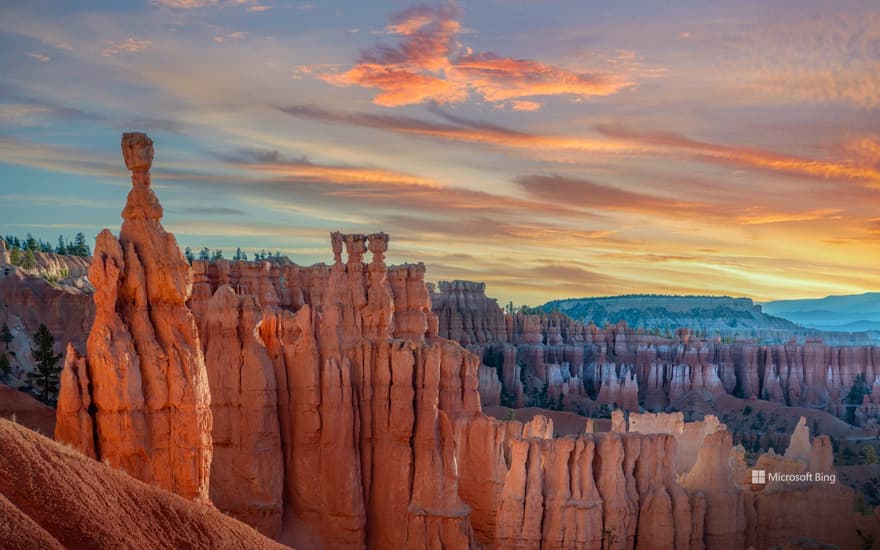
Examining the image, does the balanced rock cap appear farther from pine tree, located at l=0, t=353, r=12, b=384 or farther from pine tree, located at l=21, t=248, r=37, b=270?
pine tree, located at l=21, t=248, r=37, b=270

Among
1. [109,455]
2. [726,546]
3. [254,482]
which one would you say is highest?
[109,455]

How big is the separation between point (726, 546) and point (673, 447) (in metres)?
3.77

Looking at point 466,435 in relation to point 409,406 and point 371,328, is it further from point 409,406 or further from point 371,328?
point 371,328

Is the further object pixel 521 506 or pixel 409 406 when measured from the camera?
pixel 409 406

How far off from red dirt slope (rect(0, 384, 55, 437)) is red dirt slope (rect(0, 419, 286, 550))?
2127cm

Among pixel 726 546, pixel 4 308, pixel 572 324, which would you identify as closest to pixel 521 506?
pixel 726 546

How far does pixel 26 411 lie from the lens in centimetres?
4156

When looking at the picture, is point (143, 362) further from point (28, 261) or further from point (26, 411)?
point (28, 261)

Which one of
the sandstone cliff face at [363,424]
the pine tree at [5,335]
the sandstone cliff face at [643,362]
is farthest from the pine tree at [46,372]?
the sandstone cliff face at [643,362]

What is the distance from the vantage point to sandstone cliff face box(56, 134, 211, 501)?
915 inches

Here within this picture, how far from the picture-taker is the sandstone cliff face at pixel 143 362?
915 inches

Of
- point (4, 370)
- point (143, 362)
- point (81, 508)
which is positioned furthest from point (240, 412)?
point (4, 370)

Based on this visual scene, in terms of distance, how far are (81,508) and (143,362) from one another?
22.3 feet

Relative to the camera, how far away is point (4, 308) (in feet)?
241
